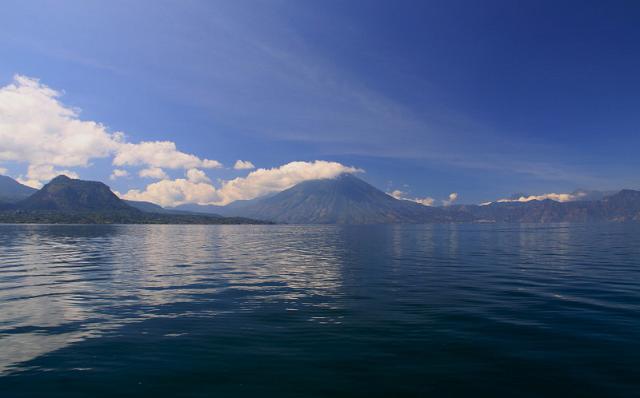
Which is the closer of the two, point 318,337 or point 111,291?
point 318,337

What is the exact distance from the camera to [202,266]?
5394cm

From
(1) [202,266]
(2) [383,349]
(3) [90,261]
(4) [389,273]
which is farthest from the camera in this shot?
(3) [90,261]

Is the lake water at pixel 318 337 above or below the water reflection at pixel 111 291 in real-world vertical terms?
above

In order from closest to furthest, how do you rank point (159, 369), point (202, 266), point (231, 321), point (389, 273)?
point (159, 369)
point (231, 321)
point (389, 273)
point (202, 266)

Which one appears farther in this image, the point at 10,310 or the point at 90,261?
the point at 90,261

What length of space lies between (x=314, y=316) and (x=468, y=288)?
19.4 meters

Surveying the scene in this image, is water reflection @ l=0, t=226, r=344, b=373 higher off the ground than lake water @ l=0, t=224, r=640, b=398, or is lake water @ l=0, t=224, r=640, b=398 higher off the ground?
lake water @ l=0, t=224, r=640, b=398

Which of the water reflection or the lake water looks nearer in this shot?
the lake water

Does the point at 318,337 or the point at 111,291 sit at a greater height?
the point at 318,337

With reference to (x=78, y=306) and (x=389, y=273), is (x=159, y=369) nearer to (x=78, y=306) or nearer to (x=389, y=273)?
(x=78, y=306)

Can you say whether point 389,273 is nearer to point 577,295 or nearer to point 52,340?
point 577,295

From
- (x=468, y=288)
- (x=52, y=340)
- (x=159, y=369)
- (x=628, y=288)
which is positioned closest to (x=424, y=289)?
(x=468, y=288)

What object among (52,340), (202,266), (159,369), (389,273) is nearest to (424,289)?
(389,273)

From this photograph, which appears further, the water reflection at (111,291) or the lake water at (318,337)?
the water reflection at (111,291)
